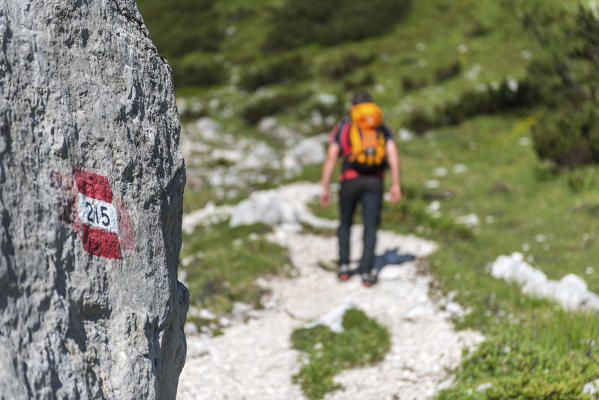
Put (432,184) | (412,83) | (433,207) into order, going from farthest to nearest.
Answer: (412,83) < (432,184) < (433,207)

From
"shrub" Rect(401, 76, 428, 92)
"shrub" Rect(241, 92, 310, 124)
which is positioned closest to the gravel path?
"shrub" Rect(241, 92, 310, 124)

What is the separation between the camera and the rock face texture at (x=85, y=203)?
2414 millimetres

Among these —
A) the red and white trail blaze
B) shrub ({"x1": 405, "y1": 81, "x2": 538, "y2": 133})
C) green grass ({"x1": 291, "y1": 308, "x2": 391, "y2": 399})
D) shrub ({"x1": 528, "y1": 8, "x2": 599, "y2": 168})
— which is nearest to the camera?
the red and white trail blaze

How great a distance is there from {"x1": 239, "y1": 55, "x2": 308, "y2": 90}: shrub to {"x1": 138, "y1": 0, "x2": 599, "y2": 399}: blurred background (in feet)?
0.27

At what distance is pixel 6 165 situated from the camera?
2.39 meters

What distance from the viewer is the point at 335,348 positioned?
5.73 meters

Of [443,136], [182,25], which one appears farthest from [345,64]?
[182,25]

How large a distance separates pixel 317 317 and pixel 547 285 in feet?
8.39

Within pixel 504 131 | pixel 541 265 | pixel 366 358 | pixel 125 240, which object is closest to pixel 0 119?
pixel 125 240

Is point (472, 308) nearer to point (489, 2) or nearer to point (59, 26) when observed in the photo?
point (59, 26)

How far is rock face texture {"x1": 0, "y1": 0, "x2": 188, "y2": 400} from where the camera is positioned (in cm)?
241

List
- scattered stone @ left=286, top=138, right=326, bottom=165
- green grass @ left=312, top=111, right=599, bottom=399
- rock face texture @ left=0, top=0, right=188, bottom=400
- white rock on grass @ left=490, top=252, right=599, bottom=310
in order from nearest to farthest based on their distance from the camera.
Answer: rock face texture @ left=0, top=0, right=188, bottom=400 < green grass @ left=312, top=111, right=599, bottom=399 < white rock on grass @ left=490, top=252, right=599, bottom=310 < scattered stone @ left=286, top=138, right=326, bottom=165

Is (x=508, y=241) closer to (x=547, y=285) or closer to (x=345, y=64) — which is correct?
(x=547, y=285)

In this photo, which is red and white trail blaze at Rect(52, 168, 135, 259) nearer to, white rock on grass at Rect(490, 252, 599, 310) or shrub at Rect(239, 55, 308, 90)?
white rock on grass at Rect(490, 252, 599, 310)
